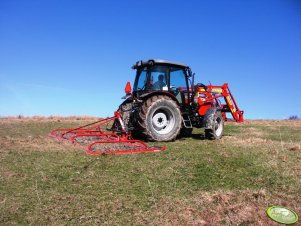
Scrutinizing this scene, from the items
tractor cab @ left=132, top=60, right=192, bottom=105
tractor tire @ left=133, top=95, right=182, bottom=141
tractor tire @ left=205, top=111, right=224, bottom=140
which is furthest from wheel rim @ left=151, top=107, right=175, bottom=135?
tractor tire @ left=205, top=111, right=224, bottom=140

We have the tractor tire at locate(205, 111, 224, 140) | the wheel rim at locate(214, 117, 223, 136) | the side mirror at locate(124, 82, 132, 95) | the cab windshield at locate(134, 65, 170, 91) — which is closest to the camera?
the cab windshield at locate(134, 65, 170, 91)

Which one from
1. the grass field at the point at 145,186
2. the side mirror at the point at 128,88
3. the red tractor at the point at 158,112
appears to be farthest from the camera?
the side mirror at the point at 128,88

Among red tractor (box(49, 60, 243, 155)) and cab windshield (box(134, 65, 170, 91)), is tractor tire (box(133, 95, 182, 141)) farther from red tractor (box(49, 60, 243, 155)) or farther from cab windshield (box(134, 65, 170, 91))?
cab windshield (box(134, 65, 170, 91))

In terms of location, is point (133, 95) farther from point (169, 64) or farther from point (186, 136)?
point (186, 136)

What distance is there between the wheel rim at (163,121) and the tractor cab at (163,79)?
2.03 ft

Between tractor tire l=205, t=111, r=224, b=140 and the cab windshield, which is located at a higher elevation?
the cab windshield

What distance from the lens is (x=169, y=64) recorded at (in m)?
10.5

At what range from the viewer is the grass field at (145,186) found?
465 cm

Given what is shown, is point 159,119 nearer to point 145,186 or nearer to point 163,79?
point 163,79

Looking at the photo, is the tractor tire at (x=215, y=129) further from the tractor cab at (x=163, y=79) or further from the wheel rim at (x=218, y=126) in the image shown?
the tractor cab at (x=163, y=79)

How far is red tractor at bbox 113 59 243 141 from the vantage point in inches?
381

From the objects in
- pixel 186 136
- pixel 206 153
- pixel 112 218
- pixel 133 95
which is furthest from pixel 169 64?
pixel 112 218

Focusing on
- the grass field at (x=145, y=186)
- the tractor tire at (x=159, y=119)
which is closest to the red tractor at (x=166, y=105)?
the tractor tire at (x=159, y=119)

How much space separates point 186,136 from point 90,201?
702cm
